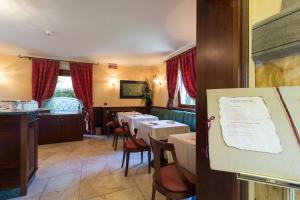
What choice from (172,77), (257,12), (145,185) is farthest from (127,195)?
(172,77)

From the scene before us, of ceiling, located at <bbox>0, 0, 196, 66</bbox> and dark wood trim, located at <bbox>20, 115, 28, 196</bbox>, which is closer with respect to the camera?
dark wood trim, located at <bbox>20, 115, 28, 196</bbox>

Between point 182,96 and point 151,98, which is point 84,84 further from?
point 182,96

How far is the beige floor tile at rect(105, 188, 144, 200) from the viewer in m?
2.15

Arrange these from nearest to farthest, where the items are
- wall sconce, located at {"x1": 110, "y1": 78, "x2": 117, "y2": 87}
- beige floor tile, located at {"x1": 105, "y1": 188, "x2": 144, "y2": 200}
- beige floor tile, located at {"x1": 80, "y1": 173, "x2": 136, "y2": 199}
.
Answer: beige floor tile, located at {"x1": 105, "y1": 188, "x2": 144, "y2": 200} < beige floor tile, located at {"x1": 80, "y1": 173, "x2": 136, "y2": 199} < wall sconce, located at {"x1": 110, "y1": 78, "x2": 117, "y2": 87}

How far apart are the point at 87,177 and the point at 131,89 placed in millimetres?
3946

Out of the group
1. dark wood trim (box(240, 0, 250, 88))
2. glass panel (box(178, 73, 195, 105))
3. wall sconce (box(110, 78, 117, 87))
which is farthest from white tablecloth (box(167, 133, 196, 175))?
wall sconce (box(110, 78, 117, 87))

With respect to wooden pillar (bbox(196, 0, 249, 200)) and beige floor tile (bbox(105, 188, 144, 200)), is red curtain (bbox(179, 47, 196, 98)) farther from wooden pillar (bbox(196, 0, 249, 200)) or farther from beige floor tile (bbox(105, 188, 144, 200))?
wooden pillar (bbox(196, 0, 249, 200))

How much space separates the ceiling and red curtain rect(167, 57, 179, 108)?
0.42m

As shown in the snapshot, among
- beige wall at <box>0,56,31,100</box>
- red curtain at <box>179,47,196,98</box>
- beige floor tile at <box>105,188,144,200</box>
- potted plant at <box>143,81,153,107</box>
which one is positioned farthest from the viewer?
potted plant at <box>143,81,153,107</box>

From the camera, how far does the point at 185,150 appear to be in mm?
1962

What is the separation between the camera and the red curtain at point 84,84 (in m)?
Result: 5.48

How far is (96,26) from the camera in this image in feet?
9.82

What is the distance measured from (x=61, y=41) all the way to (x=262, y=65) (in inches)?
158

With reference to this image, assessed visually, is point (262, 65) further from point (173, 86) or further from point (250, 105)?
point (173, 86)
